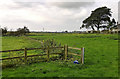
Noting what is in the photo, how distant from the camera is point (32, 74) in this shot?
785cm

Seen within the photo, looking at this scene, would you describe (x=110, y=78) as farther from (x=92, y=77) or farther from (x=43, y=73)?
(x=43, y=73)

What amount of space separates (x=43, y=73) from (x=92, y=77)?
330 cm

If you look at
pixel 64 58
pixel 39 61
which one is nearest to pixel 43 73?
pixel 39 61

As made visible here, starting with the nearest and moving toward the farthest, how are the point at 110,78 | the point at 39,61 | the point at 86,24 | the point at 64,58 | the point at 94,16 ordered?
the point at 110,78
the point at 39,61
the point at 64,58
the point at 94,16
the point at 86,24

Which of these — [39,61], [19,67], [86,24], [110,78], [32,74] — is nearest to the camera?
[110,78]

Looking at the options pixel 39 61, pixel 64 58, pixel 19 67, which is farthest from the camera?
pixel 64 58

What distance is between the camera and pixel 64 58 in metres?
12.0

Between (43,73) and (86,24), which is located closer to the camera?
(43,73)

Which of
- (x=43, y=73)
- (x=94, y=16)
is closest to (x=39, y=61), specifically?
(x=43, y=73)

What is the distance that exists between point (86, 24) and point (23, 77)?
272 feet

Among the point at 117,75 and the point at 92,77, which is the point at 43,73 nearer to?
the point at 92,77

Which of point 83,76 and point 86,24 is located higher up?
point 86,24

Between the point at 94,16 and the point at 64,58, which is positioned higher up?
the point at 94,16

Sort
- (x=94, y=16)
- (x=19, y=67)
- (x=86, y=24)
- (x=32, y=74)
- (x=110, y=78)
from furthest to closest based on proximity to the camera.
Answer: (x=86, y=24), (x=94, y=16), (x=19, y=67), (x=32, y=74), (x=110, y=78)
